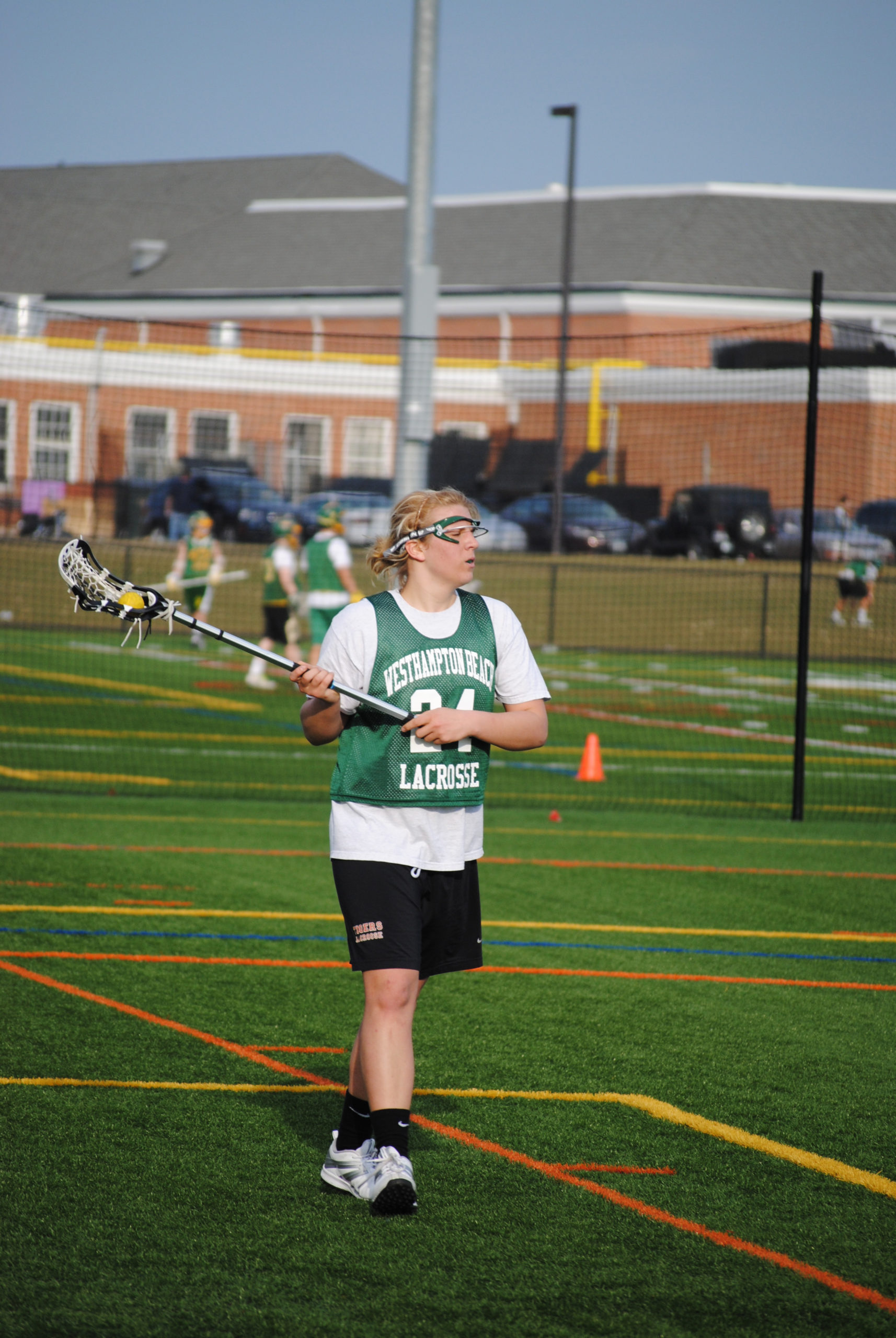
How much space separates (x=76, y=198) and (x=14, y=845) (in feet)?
209

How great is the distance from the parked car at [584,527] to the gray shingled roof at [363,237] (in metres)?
26.5

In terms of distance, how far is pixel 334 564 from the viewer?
1733 centimetres

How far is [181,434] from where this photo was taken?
21797 millimetres

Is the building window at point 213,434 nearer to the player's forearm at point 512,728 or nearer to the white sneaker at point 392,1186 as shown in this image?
the player's forearm at point 512,728

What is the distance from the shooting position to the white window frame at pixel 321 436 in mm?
23062

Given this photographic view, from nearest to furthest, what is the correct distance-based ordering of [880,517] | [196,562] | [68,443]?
[68,443]
[196,562]
[880,517]

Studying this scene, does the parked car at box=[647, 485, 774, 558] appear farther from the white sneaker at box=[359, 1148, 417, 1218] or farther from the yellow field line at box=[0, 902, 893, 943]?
the white sneaker at box=[359, 1148, 417, 1218]

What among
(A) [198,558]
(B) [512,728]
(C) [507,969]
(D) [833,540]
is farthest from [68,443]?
(B) [512,728]

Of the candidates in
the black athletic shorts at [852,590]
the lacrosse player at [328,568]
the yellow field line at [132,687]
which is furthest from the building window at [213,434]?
the black athletic shorts at [852,590]

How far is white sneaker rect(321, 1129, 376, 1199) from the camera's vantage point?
4430mm

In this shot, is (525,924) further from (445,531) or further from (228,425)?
(228,425)

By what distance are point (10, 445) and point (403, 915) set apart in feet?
58.3

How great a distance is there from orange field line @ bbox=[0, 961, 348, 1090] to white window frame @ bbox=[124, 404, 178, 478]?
53.1 feet

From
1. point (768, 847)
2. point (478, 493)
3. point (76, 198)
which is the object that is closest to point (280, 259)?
point (76, 198)
